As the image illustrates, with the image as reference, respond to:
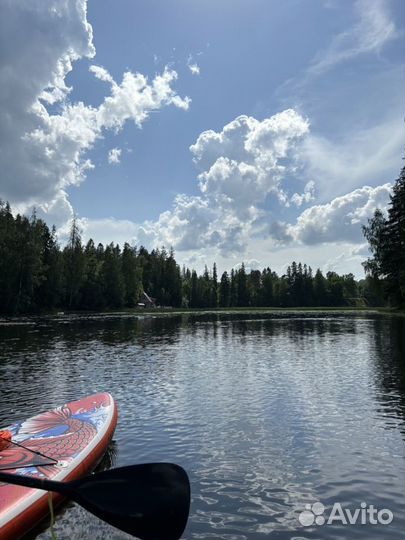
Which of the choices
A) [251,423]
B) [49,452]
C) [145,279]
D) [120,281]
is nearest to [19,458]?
[49,452]

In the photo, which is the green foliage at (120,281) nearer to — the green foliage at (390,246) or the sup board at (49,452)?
the green foliage at (390,246)

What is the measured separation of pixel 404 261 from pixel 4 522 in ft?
209

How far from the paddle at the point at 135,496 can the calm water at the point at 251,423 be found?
13.2 feet

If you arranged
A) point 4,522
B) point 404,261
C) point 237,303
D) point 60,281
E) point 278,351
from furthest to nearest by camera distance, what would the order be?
point 237,303
point 60,281
point 404,261
point 278,351
point 4,522

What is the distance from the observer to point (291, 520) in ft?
27.6

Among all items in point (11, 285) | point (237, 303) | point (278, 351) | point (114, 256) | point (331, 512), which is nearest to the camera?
point (331, 512)

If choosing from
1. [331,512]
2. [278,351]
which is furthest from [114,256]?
[331,512]

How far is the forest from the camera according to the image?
7181 cm

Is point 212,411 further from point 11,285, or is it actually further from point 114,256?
point 114,256

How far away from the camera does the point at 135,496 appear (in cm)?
461

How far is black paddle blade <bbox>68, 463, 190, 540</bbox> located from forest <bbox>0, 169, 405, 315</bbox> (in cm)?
5748

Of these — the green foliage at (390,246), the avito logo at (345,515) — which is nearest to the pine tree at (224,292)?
the green foliage at (390,246)

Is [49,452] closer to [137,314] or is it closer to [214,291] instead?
[137,314]

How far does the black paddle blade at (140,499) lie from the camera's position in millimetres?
4441
